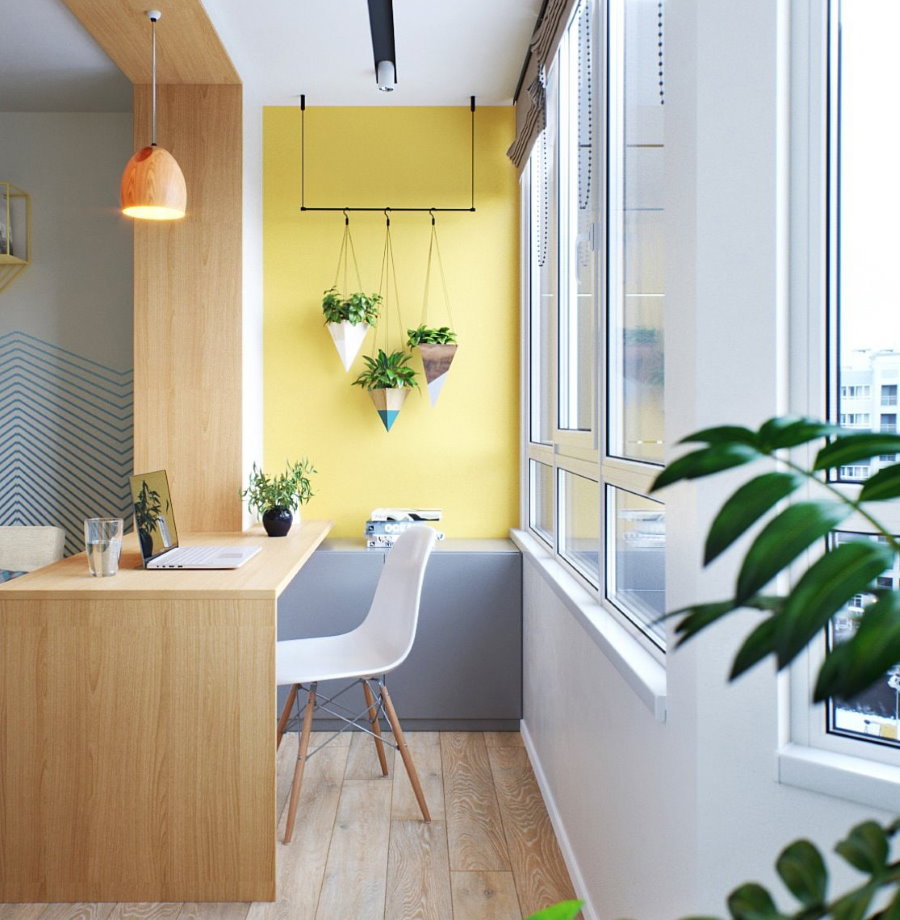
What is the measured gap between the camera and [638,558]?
1.92 meters

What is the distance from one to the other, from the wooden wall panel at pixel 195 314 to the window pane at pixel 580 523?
1.28 metres

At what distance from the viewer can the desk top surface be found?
7.22 feet

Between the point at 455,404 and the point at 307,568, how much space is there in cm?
95

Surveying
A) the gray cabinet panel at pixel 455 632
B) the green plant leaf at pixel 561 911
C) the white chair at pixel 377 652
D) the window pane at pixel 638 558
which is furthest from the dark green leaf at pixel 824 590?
the gray cabinet panel at pixel 455 632

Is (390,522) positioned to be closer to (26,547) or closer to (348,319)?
(348,319)

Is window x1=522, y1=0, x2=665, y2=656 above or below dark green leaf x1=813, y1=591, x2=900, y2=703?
above

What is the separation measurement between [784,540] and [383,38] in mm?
2654

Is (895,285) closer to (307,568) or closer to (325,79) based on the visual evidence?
(307,568)

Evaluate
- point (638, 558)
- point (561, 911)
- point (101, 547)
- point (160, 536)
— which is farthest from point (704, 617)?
point (160, 536)

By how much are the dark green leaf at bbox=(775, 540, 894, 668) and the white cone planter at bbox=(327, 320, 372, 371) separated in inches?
128

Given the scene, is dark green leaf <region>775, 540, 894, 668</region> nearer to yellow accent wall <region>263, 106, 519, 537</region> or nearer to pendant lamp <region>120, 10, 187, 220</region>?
pendant lamp <region>120, 10, 187, 220</region>

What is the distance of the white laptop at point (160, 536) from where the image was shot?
2.51m

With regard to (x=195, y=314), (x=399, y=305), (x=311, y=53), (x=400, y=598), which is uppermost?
(x=311, y=53)

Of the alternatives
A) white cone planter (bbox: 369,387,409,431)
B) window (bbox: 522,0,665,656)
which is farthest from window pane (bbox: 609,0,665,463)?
white cone planter (bbox: 369,387,409,431)
